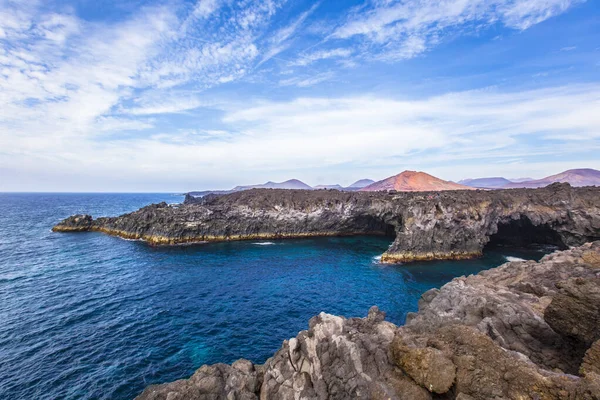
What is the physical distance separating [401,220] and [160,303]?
154 ft

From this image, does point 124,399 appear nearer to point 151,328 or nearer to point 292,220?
point 151,328

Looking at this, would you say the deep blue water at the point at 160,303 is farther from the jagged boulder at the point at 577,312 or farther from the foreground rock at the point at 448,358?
the jagged boulder at the point at 577,312

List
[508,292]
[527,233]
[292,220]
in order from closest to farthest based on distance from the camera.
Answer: [508,292] → [527,233] → [292,220]

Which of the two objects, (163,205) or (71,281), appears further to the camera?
(163,205)

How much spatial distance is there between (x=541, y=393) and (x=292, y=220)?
63170 millimetres

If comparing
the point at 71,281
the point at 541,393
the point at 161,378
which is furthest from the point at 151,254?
the point at 541,393

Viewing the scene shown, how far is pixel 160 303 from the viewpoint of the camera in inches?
1256

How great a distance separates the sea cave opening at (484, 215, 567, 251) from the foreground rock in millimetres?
45329

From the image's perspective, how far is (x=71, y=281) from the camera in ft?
124

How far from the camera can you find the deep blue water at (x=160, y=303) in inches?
810

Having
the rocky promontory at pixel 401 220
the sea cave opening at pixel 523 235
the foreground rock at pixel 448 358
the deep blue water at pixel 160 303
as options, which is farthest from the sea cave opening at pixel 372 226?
the foreground rock at pixel 448 358

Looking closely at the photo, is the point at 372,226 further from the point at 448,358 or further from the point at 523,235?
the point at 448,358

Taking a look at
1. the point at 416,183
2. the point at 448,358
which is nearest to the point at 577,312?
the point at 448,358

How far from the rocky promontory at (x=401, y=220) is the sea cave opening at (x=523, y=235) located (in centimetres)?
17
